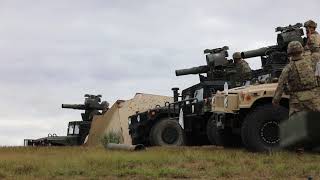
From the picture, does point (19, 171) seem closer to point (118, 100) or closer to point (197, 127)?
point (197, 127)

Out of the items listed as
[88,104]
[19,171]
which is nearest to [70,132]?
[88,104]

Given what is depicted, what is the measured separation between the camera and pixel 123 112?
22.3 metres

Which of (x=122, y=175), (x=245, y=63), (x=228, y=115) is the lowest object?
(x=122, y=175)

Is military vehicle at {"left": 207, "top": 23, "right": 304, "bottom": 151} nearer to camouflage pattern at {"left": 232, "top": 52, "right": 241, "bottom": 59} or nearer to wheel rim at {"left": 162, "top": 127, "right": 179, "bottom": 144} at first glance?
camouflage pattern at {"left": 232, "top": 52, "right": 241, "bottom": 59}

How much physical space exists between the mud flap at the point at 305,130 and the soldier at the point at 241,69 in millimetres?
11468

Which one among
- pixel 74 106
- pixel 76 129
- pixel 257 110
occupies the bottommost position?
pixel 257 110

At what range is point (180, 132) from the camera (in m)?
13.7

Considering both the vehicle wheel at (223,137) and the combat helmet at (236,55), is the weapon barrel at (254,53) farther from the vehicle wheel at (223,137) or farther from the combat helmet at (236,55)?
the vehicle wheel at (223,137)

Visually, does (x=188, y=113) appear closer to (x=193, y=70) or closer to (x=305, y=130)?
(x=193, y=70)

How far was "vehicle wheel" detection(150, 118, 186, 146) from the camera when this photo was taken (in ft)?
45.3

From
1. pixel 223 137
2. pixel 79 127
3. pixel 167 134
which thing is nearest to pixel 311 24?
pixel 223 137

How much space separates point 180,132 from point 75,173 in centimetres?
714

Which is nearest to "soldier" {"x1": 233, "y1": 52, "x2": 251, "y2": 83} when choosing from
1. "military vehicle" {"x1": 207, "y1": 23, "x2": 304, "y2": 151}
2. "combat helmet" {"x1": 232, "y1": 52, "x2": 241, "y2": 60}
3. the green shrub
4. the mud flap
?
"combat helmet" {"x1": 232, "y1": 52, "x2": 241, "y2": 60}

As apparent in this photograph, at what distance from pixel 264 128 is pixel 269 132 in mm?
99
